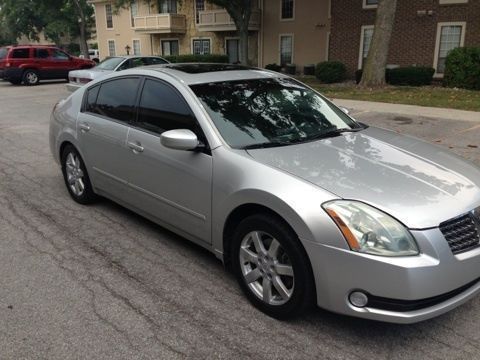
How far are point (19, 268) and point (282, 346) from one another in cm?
234

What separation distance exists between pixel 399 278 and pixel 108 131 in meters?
3.10

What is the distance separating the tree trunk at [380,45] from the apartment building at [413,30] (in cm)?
438

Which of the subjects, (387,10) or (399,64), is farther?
(399,64)

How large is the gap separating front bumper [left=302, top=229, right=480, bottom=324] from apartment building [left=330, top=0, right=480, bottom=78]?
1925cm

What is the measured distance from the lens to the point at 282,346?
9.51ft

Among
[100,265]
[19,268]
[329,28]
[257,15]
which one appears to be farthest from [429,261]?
[257,15]

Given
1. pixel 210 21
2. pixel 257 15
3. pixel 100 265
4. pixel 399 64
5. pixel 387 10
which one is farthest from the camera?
pixel 210 21

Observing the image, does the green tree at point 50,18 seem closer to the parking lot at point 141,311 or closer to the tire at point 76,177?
the tire at point 76,177

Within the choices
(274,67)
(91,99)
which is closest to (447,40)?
(274,67)

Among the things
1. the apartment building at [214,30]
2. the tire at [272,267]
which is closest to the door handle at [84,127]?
the tire at [272,267]

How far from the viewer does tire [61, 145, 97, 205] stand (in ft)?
17.3

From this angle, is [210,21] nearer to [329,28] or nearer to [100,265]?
[329,28]

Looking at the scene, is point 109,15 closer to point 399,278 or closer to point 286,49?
point 286,49

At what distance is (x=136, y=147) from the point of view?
421 cm
